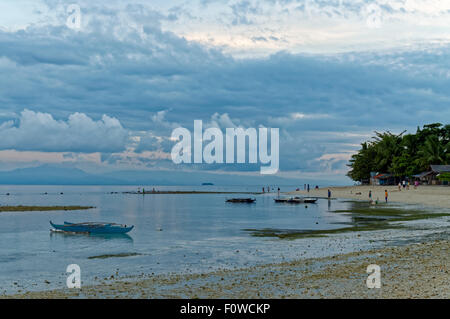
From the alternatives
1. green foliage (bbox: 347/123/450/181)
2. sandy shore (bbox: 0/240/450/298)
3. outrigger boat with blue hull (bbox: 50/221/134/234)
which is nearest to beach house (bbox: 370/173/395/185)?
green foliage (bbox: 347/123/450/181)

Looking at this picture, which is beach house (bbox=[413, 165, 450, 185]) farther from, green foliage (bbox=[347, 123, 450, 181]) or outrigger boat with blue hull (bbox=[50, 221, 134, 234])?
outrigger boat with blue hull (bbox=[50, 221, 134, 234])

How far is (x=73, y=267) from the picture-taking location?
80.0 ft

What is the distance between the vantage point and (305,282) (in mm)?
17188

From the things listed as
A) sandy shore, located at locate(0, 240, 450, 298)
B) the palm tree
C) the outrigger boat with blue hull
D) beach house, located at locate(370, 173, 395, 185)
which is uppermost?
the palm tree

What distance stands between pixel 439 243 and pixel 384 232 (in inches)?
353

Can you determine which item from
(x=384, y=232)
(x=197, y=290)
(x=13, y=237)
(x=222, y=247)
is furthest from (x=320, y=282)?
(x=13, y=237)

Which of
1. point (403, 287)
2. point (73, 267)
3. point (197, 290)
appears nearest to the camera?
point (403, 287)

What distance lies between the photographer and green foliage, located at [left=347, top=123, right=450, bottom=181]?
117312 mm

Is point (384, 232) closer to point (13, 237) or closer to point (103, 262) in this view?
point (103, 262)

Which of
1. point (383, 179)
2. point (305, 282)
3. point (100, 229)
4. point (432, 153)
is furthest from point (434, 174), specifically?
point (305, 282)

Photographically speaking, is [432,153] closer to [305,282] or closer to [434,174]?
[434,174]

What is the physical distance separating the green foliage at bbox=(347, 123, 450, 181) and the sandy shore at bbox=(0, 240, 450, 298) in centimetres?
10390

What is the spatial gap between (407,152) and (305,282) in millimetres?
123988
